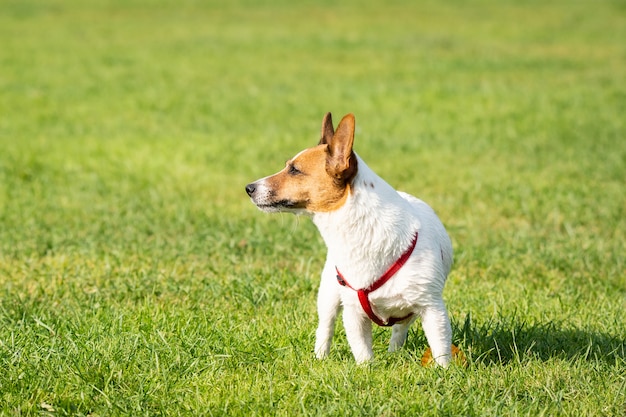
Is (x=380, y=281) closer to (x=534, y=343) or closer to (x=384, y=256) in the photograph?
(x=384, y=256)

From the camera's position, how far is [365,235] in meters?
4.32

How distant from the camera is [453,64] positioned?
60.7 ft

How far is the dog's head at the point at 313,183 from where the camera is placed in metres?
4.23

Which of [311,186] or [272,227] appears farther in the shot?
[272,227]

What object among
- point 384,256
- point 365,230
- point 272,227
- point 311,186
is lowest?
point 272,227

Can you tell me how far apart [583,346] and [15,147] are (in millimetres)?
8057

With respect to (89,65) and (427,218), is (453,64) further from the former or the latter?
(427,218)

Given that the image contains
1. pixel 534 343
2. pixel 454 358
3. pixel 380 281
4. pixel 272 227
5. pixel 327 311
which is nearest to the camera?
pixel 380 281

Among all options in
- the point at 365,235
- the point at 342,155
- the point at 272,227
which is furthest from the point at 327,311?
the point at 272,227

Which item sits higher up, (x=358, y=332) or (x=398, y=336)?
(x=358, y=332)

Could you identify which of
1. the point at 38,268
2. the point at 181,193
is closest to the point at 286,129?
the point at 181,193

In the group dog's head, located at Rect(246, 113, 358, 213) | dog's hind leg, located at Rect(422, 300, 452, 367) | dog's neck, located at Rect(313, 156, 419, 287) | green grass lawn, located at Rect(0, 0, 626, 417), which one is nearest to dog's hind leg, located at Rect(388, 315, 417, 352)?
green grass lawn, located at Rect(0, 0, 626, 417)

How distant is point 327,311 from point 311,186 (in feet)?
2.40

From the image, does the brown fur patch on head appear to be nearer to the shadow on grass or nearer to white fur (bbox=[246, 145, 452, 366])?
white fur (bbox=[246, 145, 452, 366])
